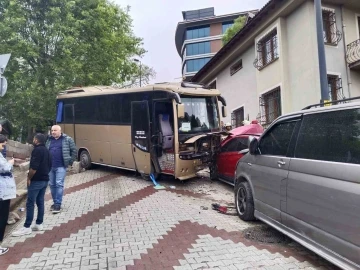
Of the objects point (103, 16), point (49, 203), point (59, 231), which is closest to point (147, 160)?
point (49, 203)

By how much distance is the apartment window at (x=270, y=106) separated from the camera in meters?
12.9

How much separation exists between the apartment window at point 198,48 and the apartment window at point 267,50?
44.6 meters

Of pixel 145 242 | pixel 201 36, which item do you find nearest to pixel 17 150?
pixel 145 242

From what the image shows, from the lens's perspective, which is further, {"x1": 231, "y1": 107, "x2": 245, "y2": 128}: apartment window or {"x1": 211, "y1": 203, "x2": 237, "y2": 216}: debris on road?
{"x1": 231, "y1": 107, "x2": 245, "y2": 128}: apartment window

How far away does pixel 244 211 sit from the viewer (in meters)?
5.26

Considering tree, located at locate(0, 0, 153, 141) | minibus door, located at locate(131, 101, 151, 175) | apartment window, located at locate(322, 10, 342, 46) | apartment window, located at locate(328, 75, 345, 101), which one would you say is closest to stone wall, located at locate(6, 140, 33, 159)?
tree, located at locate(0, 0, 153, 141)

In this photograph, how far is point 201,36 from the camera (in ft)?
185

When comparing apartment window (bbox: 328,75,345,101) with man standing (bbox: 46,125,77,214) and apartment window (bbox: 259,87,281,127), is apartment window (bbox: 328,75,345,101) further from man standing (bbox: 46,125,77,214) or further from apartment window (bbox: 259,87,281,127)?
man standing (bbox: 46,125,77,214)

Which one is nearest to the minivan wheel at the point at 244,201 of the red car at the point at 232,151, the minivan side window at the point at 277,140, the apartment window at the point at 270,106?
the minivan side window at the point at 277,140

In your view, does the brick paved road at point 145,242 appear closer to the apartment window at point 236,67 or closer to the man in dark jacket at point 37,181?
the man in dark jacket at point 37,181

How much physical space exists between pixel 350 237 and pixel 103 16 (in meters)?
15.8

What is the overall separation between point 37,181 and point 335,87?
1079 cm

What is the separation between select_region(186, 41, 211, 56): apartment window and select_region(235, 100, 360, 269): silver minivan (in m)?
Result: 54.7

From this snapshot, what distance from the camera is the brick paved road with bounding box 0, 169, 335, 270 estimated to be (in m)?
3.74
